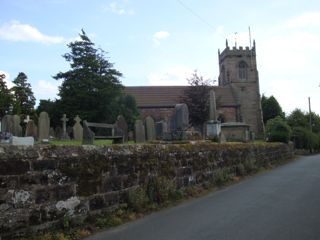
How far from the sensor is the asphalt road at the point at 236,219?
6469 mm

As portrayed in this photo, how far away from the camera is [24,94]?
71.5 metres

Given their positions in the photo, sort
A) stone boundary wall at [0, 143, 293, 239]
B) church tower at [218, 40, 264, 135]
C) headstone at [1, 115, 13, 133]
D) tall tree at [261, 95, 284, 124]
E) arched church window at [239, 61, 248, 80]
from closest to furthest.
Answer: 1. stone boundary wall at [0, 143, 293, 239]
2. headstone at [1, 115, 13, 133]
3. church tower at [218, 40, 264, 135]
4. arched church window at [239, 61, 248, 80]
5. tall tree at [261, 95, 284, 124]

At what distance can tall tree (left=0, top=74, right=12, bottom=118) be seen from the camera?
5459cm

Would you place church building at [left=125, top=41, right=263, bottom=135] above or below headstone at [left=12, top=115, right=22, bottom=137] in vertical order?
above

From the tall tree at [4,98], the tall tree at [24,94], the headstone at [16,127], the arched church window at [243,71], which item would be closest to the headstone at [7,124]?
the headstone at [16,127]

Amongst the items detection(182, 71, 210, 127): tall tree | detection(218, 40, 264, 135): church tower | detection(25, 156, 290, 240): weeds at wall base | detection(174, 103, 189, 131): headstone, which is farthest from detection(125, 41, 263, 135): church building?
detection(25, 156, 290, 240): weeds at wall base

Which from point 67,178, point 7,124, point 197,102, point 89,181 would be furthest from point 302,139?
point 67,178

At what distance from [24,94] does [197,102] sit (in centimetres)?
3898

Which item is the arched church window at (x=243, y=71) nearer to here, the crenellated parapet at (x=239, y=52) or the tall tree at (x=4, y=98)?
the crenellated parapet at (x=239, y=52)

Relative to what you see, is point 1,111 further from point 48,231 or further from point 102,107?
point 48,231

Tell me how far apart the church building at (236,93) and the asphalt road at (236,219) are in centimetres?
6584

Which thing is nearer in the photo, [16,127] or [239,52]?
[16,127]

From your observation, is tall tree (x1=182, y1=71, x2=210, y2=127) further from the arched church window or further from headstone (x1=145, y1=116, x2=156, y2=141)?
the arched church window

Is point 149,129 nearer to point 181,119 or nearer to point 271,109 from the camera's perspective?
point 181,119
